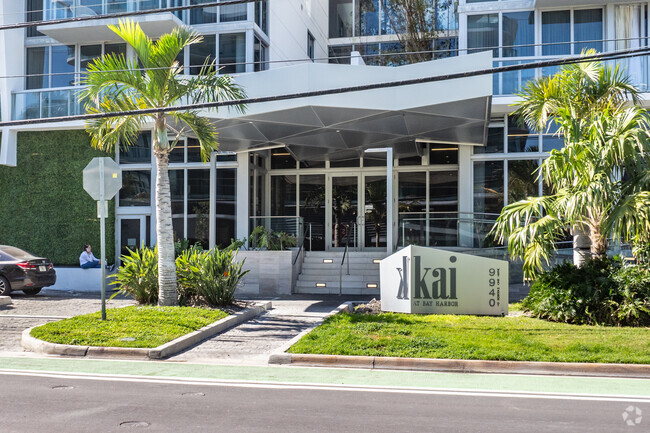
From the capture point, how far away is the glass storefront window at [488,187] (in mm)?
22516

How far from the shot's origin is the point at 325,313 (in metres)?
15.3

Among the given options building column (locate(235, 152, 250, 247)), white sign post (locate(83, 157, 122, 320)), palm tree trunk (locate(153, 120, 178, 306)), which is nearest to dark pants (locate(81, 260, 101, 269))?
building column (locate(235, 152, 250, 247))

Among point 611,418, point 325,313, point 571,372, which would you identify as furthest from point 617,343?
point 325,313

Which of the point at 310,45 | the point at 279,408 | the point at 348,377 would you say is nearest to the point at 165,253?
the point at 348,377

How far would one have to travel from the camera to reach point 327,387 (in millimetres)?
8391

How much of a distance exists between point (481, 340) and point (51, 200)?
2063 cm

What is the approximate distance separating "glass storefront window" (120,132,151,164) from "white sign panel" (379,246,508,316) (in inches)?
593

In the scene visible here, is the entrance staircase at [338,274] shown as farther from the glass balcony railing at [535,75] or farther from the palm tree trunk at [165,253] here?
the glass balcony railing at [535,75]

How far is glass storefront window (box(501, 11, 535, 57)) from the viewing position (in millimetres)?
22516

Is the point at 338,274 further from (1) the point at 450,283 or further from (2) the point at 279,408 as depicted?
A: (2) the point at 279,408

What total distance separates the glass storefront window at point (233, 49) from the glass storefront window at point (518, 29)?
948cm

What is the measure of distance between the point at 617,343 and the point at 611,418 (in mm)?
3604

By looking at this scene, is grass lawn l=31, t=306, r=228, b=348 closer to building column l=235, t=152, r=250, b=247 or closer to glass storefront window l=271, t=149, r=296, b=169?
building column l=235, t=152, r=250, b=247

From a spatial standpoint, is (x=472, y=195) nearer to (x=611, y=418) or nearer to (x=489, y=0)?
(x=489, y=0)
